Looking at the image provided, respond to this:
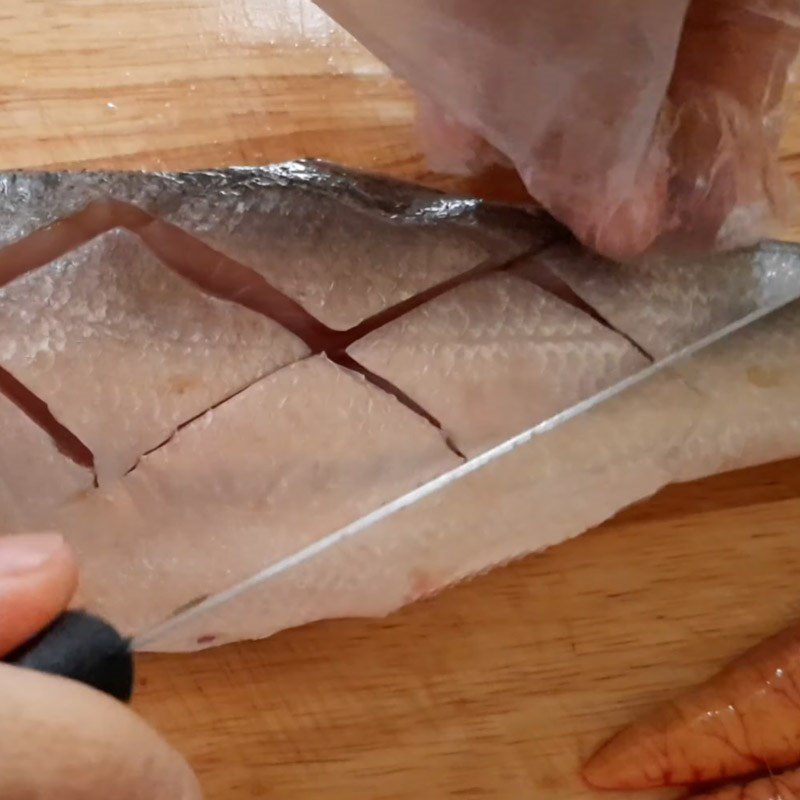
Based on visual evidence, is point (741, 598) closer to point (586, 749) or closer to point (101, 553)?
point (586, 749)

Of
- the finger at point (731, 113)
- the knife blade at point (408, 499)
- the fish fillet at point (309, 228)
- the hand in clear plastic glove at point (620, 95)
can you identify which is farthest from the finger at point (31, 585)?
the finger at point (731, 113)

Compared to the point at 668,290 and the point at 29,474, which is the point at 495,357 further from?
the point at 29,474

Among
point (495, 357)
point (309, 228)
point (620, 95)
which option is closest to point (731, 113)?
point (620, 95)

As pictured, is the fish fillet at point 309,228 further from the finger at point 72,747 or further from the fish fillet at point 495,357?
the finger at point 72,747

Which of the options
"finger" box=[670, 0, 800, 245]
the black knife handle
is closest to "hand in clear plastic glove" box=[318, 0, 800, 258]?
"finger" box=[670, 0, 800, 245]

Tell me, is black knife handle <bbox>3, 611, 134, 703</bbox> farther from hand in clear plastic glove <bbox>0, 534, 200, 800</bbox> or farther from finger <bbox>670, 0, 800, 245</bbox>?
finger <bbox>670, 0, 800, 245</bbox>

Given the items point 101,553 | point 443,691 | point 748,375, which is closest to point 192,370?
point 101,553
